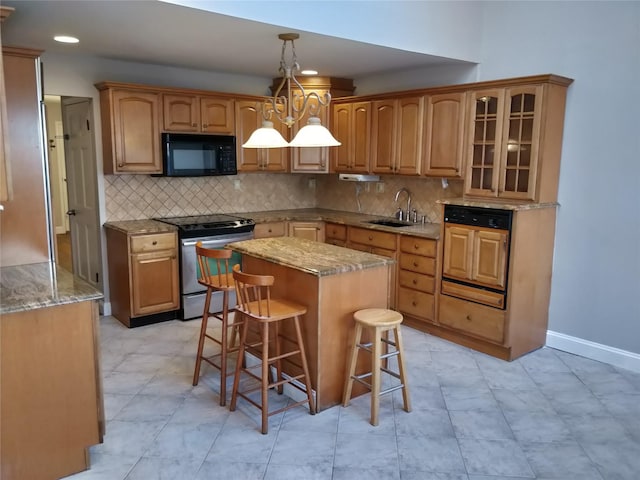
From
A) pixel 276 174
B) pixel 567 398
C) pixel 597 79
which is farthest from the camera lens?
pixel 276 174

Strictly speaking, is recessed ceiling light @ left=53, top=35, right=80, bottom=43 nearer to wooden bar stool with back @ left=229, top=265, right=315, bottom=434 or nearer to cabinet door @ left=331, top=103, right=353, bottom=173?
wooden bar stool with back @ left=229, top=265, right=315, bottom=434

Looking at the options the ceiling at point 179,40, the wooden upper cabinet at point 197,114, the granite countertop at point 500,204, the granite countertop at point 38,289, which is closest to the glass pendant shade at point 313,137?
the ceiling at point 179,40

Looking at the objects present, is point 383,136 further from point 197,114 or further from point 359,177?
point 197,114

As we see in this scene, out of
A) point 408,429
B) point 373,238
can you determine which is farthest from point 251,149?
point 408,429

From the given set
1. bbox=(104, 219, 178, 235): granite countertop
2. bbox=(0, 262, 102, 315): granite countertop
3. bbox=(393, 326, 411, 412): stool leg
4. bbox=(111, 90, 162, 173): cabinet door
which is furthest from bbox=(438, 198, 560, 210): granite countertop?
bbox=(0, 262, 102, 315): granite countertop

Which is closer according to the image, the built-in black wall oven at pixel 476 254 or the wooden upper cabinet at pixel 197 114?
the built-in black wall oven at pixel 476 254

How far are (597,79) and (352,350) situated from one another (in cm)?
282

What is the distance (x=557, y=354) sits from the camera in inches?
163

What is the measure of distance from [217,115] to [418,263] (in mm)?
2531

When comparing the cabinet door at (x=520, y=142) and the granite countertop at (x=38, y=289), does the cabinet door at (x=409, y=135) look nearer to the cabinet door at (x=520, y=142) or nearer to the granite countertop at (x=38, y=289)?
the cabinet door at (x=520, y=142)

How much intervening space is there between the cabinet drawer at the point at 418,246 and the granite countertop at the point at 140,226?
84.5 inches

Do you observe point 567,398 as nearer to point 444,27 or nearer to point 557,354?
point 557,354

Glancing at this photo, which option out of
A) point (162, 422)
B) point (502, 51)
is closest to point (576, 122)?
point (502, 51)

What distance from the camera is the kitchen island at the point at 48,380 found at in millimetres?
2258
